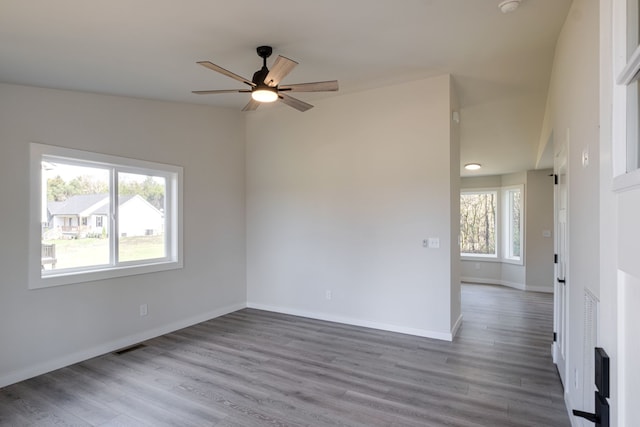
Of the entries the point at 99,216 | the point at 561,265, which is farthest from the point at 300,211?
the point at 561,265

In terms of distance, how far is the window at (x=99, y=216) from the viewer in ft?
11.1

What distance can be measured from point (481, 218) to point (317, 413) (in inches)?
276

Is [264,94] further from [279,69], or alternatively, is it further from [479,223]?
[479,223]

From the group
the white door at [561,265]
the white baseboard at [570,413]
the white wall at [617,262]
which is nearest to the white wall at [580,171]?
the white baseboard at [570,413]

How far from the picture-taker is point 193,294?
15.8 feet

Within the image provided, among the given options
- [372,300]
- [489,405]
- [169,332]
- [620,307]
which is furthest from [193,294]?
[620,307]

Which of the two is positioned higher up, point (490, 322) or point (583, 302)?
point (583, 302)

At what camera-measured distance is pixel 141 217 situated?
4340mm

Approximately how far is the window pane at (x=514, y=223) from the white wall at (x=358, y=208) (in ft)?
13.1

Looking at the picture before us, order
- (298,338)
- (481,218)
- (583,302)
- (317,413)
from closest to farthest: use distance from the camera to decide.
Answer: (583,302), (317,413), (298,338), (481,218)

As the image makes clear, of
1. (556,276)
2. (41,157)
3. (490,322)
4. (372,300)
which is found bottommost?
(490,322)

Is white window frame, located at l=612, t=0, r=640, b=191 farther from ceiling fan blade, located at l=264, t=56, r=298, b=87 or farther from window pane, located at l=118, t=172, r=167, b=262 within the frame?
window pane, located at l=118, t=172, r=167, b=262

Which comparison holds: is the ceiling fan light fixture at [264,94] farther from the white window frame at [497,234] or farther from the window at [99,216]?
the white window frame at [497,234]

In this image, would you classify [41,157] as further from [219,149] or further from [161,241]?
[219,149]
